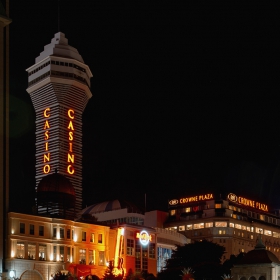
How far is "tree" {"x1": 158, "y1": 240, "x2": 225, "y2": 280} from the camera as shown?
13588 cm

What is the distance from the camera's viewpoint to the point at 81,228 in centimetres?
14038

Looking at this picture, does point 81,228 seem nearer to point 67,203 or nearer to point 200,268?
point 67,203

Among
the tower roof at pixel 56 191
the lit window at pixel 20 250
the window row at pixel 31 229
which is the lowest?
the lit window at pixel 20 250

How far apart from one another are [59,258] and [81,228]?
8.98 metres

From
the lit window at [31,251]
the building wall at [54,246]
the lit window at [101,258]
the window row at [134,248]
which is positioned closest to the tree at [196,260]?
the window row at [134,248]

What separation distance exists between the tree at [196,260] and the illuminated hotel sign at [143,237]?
6.34 metres

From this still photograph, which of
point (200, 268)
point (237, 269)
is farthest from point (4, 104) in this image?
point (237, 269)

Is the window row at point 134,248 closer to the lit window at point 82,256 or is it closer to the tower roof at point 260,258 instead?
the lit window at point 82,256

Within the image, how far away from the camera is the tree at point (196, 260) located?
136 meters

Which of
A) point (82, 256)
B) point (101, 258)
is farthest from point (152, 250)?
point (82, 256)

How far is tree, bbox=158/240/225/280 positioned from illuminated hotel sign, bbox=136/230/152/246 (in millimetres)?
6340

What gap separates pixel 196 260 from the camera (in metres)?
152

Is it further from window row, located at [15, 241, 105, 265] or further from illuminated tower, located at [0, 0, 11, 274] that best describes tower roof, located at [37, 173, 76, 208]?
illuminated tower, located at [0, 0, 11, 274]

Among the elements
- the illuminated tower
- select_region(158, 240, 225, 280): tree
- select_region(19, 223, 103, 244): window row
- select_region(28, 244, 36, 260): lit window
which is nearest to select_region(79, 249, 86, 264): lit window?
select_region(19, 223, 103, 244): window row
